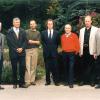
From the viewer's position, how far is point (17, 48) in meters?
13.5

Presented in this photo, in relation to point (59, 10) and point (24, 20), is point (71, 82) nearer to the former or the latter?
point (59, 10)

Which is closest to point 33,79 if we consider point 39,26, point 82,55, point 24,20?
point 82,55

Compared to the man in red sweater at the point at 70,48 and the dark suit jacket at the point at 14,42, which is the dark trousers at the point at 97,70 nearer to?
the man in red sweater at the point at 70,48

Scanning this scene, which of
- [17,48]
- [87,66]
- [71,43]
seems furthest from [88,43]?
[17,48]

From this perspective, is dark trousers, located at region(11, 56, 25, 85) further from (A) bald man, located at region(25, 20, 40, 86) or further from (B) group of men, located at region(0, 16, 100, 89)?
(A) bald man, located at region(25, 20, 40, 86)

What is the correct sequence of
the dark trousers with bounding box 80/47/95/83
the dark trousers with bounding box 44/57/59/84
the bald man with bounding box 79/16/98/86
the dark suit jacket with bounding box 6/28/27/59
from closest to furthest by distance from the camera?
the dark suit jacket with bounding box 6/28/27/59 < the bald man with bounding box 79/16/98/86 < the dark trousers with bounding box 80/47/95/83 < the dark trousers with bounding box 44/57/59/84

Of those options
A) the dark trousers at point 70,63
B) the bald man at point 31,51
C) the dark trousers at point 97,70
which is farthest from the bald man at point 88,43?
the bald man at point 31,51

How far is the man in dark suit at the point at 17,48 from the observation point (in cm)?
1349

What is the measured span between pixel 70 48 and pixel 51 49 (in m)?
0.53

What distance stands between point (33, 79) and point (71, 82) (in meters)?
1.08

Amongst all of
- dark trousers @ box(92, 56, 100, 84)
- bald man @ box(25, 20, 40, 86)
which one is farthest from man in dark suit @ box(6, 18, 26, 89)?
dark trousers @ box(92, 56, 100, 84)

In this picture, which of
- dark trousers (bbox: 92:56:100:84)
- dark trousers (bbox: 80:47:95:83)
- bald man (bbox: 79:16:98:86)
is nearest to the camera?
bald man (bbox: 79:16:98:86)

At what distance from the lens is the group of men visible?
13539mm

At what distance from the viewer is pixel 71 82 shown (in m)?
13.8
